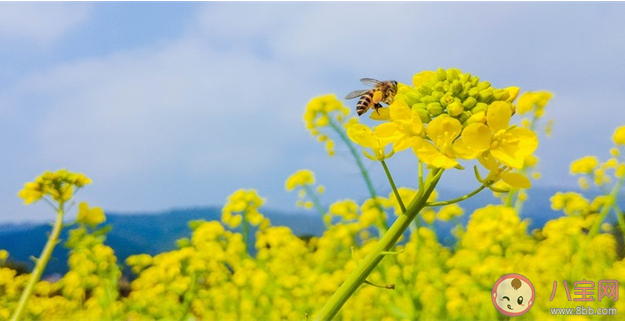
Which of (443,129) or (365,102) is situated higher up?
(365,102)

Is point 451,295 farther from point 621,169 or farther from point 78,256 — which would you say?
point 78,256

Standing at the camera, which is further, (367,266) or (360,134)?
(360,134)

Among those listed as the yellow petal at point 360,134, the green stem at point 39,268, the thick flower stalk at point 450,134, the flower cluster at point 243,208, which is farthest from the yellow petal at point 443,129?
the flower cluster at point 243,208

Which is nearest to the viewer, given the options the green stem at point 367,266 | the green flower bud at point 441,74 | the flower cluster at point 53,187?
the green stem at point 367,266

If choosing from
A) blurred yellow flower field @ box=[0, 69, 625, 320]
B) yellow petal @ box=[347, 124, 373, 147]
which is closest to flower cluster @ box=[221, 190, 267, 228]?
blurred yellow flower field @ box=[0, 69, 625, 320]

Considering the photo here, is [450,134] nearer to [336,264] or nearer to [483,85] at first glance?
[483,85]

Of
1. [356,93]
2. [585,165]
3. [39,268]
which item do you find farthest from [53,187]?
[585,165]

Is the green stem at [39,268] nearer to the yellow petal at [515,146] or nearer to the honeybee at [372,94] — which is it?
the honeybee at [372,94]
